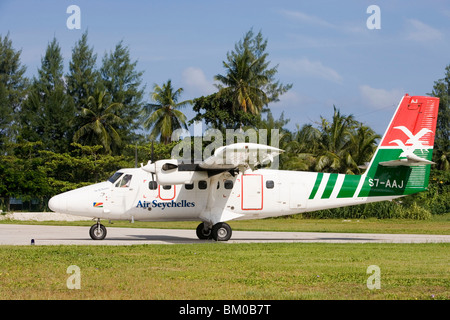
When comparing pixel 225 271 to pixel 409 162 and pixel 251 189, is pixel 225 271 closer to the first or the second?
pixel 251 189

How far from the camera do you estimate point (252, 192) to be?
20625 millimetres

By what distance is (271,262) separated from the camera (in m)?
14.0

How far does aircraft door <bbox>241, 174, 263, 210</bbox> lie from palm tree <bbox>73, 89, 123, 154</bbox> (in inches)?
1307

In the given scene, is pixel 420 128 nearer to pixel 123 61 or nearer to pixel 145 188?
pixel 145 188

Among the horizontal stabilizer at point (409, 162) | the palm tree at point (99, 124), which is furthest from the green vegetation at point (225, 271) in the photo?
the palm tree at point (99, 124)

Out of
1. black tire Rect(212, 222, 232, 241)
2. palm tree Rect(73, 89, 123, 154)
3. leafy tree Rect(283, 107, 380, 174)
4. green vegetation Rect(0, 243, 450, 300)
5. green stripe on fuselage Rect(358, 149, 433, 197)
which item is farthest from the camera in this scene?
palm tree Rect(73, 89, 123, 154)

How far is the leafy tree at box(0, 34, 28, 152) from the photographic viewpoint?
6072cm

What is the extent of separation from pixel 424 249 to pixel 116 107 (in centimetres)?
4293

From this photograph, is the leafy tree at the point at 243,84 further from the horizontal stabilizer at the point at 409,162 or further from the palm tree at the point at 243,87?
the horizontal stabilizer at the point at 409,162

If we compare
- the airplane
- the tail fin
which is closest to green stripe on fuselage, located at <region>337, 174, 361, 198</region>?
the airplane

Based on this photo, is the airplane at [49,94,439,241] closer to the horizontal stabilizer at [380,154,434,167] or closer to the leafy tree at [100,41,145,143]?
the horizontal stabilizer at [380,154,434,167]

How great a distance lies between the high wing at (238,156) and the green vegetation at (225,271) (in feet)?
9.10

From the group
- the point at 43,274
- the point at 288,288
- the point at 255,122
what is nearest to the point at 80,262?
the point at 43,274

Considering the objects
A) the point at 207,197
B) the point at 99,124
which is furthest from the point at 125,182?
the point at 99,124
